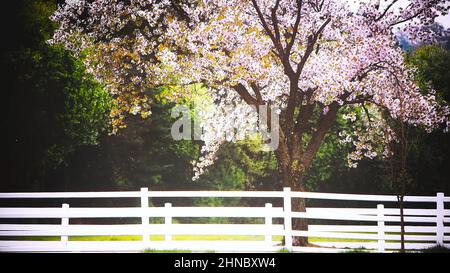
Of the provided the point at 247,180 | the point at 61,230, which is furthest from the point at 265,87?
the point at 247,180

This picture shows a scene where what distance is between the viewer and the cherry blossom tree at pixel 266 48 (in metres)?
12.0

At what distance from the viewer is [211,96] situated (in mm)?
14352

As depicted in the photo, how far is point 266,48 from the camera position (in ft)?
40.0

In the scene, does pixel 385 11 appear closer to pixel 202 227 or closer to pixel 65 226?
pixel 202 227

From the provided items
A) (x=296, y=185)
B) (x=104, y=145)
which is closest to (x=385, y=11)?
(x=296, y=185)

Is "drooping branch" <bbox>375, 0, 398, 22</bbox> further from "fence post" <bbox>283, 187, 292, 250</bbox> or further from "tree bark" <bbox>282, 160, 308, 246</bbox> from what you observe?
"fence post" <bbox>283, 187, 292, 250</bbox>

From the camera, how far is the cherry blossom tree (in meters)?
12.0

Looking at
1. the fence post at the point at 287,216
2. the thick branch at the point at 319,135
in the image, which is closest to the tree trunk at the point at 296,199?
the thick branch at the point at 319,135

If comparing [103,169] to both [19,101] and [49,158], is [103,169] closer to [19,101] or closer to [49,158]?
[49,158]

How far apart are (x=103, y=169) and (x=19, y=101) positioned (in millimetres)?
5969

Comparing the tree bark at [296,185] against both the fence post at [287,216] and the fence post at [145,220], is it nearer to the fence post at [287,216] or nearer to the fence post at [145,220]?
the fence post at [287,216]

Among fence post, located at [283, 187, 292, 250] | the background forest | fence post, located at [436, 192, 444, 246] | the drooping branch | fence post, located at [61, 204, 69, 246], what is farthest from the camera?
the background forest

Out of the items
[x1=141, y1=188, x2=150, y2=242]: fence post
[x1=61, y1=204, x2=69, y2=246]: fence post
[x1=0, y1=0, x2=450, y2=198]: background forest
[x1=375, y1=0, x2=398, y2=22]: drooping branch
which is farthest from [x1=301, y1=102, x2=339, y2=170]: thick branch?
[x1=61, y1=204, x2=69, y2=246]: fence post
